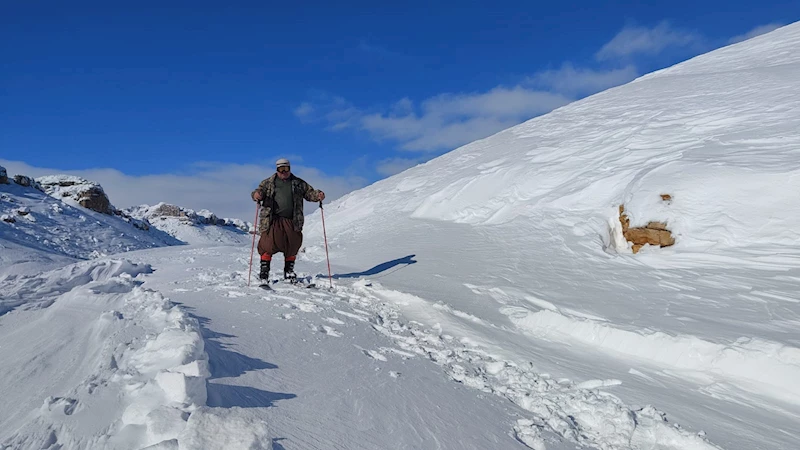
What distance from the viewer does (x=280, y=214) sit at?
7531 millimetres

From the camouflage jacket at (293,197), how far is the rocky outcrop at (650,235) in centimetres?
608

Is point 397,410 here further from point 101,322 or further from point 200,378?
point 101,322

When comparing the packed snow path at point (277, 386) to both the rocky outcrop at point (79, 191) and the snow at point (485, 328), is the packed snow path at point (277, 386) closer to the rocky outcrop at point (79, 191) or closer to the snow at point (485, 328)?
the snow at point (485, 328)

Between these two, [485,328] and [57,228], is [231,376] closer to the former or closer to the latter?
[485,328]

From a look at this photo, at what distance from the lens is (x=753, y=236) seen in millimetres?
7820

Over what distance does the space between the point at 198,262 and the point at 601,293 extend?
743 centimetres

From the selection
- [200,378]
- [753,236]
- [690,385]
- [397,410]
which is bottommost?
[690,385]

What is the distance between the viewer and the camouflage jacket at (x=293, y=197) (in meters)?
7.45

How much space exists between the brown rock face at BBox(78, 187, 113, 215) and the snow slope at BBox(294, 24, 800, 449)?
845 inches

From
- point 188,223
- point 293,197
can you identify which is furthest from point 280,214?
point 188,223

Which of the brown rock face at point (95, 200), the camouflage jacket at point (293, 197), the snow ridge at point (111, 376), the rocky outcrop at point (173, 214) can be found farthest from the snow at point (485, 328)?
the rocky outcrop at point (173, 214)

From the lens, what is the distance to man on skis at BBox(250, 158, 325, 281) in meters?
7.38

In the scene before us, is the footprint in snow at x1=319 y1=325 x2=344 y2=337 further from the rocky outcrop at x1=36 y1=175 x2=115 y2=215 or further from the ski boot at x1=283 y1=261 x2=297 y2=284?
the rocky outcrop at x1=36 y1=175 x2=115 y2=215

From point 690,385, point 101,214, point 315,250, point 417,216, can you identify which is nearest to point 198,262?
point 315,250
